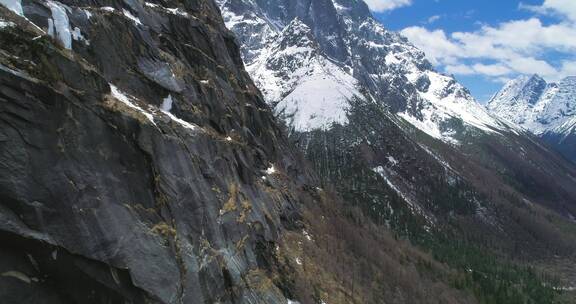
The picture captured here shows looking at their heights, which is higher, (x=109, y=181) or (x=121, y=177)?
(x=121, y=177)

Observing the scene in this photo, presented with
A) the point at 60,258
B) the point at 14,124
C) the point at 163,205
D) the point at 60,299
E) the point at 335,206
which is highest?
the point at 14,124

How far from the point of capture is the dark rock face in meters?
27.5

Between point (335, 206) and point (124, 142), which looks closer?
point (124, 142)

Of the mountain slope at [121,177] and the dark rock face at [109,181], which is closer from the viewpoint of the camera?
the dark rock face at [109,181]

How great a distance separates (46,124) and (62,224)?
630cm

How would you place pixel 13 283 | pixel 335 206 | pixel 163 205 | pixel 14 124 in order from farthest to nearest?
pixel 335 206 < pixel 163 205 < pixel 14 124 < pixel 13 283

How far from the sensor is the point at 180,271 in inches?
1425

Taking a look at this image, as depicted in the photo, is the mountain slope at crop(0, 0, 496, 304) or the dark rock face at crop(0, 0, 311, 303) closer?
the dark rock face at crop(0, 0, 311, 303)

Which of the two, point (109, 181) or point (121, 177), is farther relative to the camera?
point (121, 177)

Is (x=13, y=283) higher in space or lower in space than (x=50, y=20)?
lower

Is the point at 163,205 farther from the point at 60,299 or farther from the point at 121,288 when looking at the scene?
the point at 60,299

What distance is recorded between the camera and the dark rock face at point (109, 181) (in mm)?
27469

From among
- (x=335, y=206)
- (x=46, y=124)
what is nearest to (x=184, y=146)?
(x=46, y=124)

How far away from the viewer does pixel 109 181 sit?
3281cm
